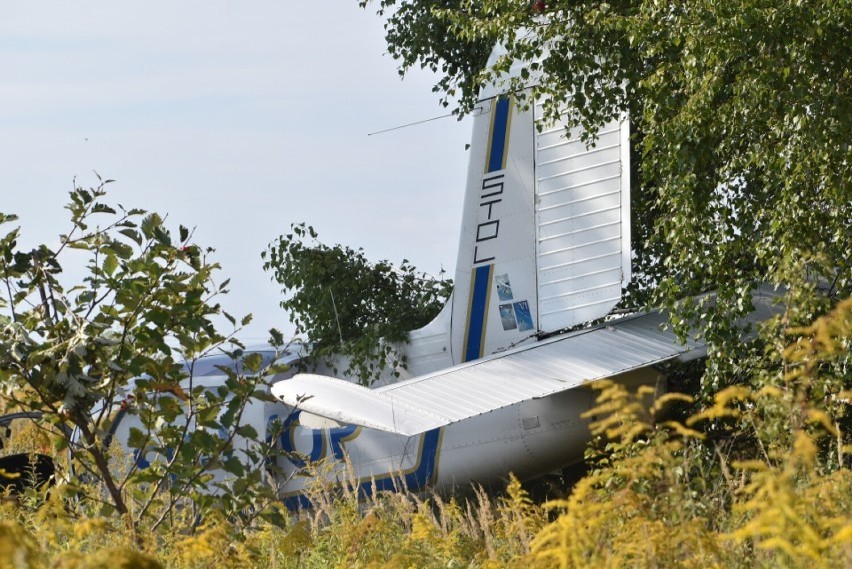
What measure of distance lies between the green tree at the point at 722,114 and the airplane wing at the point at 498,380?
22.5 inches

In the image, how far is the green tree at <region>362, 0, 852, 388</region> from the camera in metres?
7.89

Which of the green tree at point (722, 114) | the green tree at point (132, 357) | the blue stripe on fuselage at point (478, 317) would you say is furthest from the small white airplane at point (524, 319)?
the green tree at point (132, 357)

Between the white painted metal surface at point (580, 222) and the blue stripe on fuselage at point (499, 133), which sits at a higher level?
the blue stripe on fuselage at point (499, 133)

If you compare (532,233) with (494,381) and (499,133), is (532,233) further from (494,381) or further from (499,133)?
(494,381)

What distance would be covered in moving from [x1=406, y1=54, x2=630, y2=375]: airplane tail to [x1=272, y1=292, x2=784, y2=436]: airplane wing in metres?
0.37

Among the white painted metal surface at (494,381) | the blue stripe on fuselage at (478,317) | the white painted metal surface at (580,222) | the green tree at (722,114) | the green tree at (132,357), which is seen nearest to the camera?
the green tree at (132,357)

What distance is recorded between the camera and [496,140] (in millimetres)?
10867

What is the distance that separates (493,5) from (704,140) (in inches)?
83.8

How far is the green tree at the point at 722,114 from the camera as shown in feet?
25.9

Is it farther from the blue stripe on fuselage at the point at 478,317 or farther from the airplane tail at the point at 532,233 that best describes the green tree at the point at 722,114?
the blue stripe on fuselage at the point at 478,317

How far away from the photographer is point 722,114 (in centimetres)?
821

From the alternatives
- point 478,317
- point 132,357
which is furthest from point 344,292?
point 132,357

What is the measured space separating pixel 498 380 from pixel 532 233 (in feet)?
6.58

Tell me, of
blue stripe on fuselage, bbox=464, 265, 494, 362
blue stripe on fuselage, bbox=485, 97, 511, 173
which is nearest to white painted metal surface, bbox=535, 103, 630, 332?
blue stripe on fuselage, bbox=485, 97, 511, 173
